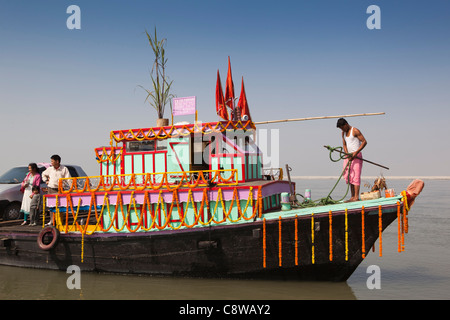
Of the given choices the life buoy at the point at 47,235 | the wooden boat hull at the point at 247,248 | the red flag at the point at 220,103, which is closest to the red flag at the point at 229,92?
the red flag at the point at 220,103

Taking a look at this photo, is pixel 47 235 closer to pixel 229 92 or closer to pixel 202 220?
pixel 202 220

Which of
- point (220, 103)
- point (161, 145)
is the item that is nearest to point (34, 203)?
point (161, 145)

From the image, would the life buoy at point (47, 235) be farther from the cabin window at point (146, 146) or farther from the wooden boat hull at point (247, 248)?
the cabin window at point (146, 146)

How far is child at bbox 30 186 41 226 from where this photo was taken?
38.4ft

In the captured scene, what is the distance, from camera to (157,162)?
1024cm

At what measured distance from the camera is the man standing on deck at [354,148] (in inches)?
348

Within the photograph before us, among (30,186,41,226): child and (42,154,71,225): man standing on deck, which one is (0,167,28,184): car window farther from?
(42,154,71,225): man standing on deck

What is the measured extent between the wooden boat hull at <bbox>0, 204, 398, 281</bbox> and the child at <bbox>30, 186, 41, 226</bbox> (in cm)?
210

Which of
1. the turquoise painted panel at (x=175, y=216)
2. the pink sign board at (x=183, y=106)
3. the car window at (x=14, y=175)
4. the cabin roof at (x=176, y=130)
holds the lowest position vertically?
the turquoise painted panel at (x=175, y=216)

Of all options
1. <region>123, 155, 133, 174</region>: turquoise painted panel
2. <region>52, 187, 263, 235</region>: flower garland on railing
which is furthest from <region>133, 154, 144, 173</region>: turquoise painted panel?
<region>52, 187, 263, 235</region>: flower garland on railing

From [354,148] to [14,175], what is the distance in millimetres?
13256

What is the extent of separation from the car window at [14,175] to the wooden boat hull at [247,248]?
19.0 ft

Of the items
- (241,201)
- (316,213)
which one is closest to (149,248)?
(241,201)

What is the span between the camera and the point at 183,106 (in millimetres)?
10484
